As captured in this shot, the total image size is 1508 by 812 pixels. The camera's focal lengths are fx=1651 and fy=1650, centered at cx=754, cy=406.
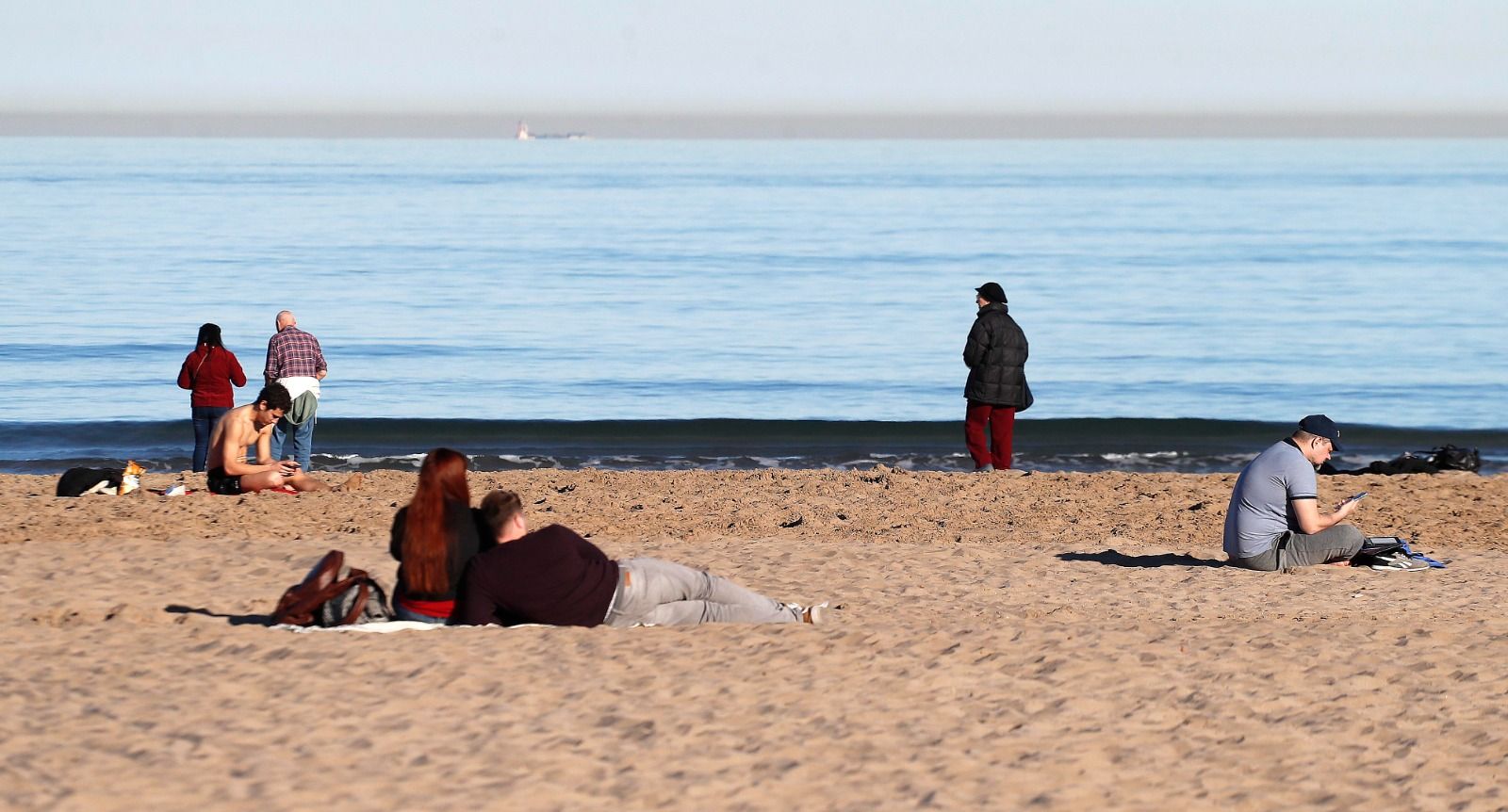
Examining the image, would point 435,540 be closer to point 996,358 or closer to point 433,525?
point 433,525

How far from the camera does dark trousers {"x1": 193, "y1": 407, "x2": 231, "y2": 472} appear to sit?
14133 mm

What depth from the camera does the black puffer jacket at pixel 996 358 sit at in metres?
14.1

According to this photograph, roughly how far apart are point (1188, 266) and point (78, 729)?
45.1 m

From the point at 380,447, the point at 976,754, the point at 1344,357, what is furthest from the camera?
the point at 1344,357

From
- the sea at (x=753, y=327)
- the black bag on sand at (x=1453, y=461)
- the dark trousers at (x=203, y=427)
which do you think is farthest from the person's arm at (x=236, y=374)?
the black bag on sand at (x=1453, y=461)

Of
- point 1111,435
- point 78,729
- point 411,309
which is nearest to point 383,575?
point 78,729

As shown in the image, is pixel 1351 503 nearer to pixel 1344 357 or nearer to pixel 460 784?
pixel 460 784

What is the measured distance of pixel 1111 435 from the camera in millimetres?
20828

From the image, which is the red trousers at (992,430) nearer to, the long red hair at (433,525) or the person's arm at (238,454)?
the person's arm at (238,454)

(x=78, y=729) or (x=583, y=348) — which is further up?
(x=583, y=348)

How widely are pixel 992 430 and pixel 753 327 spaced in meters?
18.5

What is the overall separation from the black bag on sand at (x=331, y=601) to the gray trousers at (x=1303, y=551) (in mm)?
5465

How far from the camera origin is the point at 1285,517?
1038cm

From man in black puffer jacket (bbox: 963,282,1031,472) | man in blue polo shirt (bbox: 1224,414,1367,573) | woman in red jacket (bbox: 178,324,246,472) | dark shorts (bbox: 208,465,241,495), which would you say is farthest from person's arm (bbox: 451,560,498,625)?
man in black puffer jacket (bbox: 963,282,1031,472)
